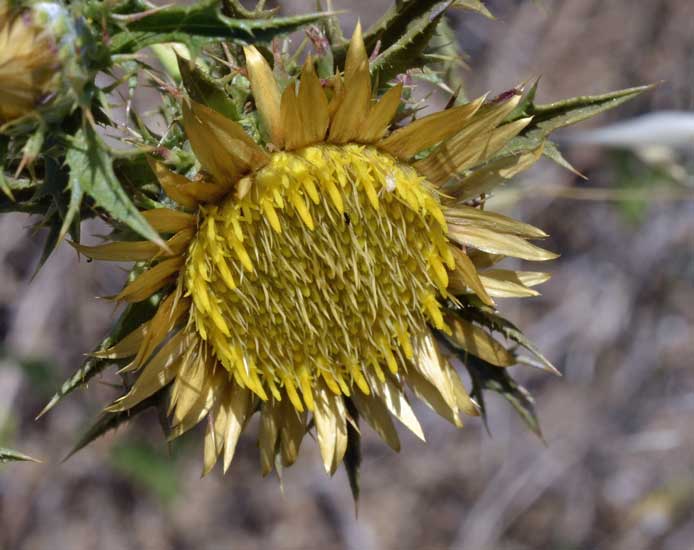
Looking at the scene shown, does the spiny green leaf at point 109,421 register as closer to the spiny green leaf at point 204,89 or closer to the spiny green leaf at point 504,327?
the spiny green leaf at point 204,89

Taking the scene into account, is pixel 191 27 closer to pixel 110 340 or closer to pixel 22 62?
pixel 22 62

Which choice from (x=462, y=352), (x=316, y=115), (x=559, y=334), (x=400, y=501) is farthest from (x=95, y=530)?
(x=316, y=115)

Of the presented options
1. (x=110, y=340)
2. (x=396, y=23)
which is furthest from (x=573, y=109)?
(x=110, y=340)

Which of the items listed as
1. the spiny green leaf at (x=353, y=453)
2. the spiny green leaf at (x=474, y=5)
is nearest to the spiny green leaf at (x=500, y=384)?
the spiny green leaf at (x=353, y=453)

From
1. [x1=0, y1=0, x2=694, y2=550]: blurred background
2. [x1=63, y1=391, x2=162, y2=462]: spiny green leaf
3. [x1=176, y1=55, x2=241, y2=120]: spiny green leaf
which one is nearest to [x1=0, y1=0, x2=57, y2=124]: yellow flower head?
[x1=176, y1=55, x2=241, y2=120]: spiny green leaf

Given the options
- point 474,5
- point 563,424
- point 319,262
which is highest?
point 474,5

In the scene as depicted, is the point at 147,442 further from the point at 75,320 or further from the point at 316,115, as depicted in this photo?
the point at 316,115
